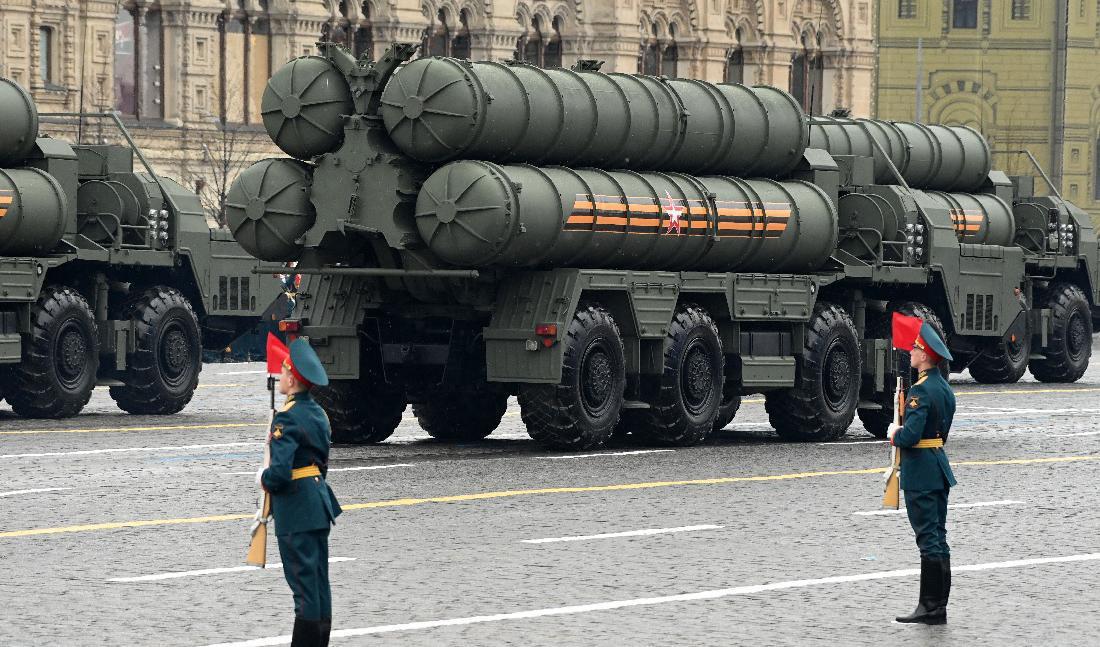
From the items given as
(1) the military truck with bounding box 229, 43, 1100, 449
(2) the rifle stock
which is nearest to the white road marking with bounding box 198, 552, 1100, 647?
(2) the rifle stock

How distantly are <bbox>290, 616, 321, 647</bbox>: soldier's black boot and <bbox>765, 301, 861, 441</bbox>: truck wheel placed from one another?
536 inches

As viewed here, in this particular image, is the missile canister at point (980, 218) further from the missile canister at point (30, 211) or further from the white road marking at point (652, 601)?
the white road marking at point (652, 601)

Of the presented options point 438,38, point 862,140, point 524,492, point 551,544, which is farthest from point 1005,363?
point 438,38

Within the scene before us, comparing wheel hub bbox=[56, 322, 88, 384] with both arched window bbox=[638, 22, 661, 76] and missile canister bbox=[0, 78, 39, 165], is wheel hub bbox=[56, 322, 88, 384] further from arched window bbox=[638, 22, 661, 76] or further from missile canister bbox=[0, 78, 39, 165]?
arched window bbox=[638, 22, 661, 76]

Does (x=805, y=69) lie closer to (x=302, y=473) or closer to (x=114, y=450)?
(x=114, y=450)

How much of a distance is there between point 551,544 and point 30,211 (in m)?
11.1

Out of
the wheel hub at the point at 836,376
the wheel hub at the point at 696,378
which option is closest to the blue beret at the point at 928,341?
the wheel hub at the point at 696,378

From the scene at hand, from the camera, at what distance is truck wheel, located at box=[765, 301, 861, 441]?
78.8 ft

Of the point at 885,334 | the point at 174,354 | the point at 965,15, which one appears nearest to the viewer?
the point at 885,334

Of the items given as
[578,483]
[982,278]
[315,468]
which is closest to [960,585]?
[315,468]

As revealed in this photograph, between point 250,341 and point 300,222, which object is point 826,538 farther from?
point 250,341

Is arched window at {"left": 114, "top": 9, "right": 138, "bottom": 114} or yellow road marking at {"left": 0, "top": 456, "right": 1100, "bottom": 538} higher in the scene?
arched window at {"left": 114, "top": 9, "right": 138, "bottom": 114}

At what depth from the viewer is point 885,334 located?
83.8 feet

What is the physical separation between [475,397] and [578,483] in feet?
15.3
